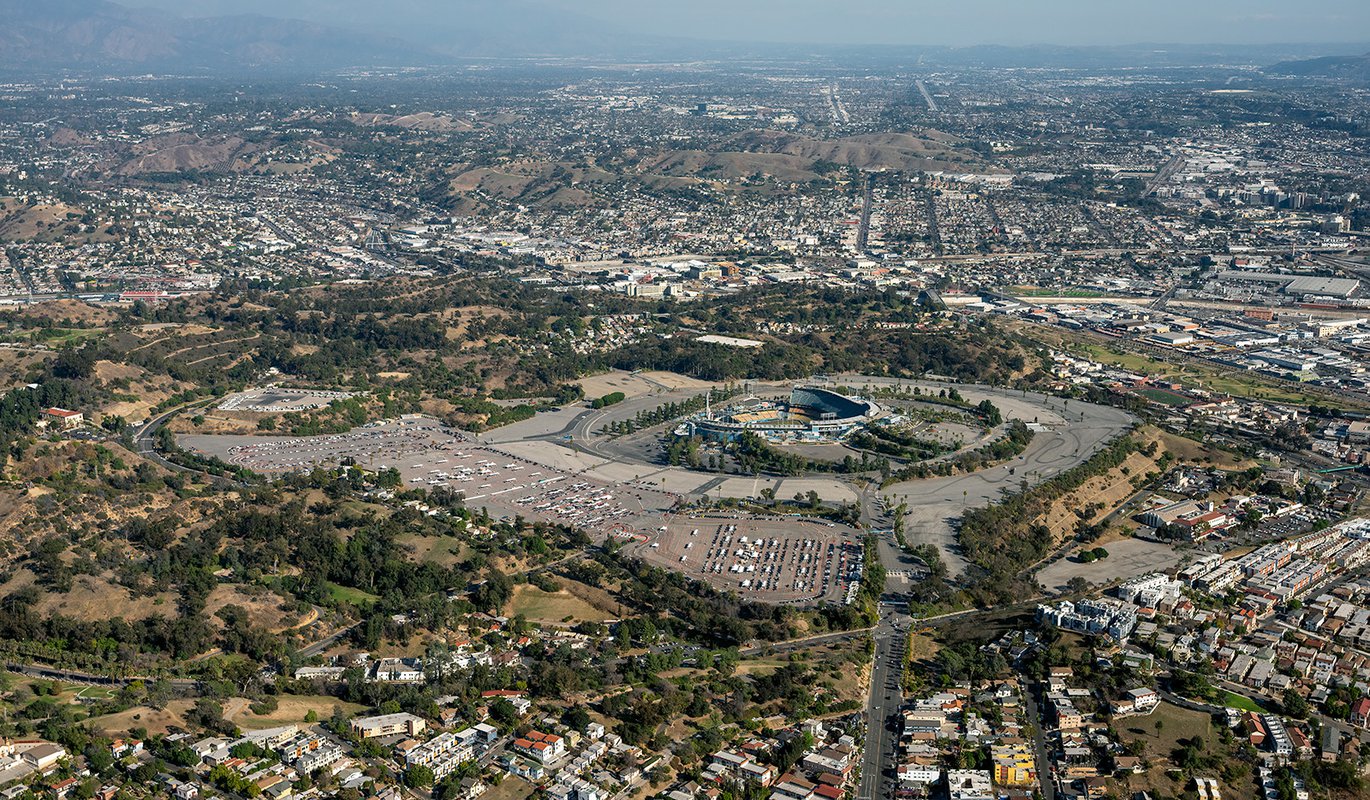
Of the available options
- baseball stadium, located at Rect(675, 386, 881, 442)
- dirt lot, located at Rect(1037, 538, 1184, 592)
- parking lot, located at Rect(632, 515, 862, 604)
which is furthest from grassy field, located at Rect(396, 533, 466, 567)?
dirt lot, located at Rect(1037, 538, 1184, 592)

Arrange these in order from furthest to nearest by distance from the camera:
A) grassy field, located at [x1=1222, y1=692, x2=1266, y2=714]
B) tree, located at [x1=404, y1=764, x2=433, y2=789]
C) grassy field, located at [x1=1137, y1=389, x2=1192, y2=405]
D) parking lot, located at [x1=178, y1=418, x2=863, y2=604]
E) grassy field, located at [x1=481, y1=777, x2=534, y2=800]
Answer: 1. grassy field, located at [x1=1137, y1=389, x2=1192, y2=405]
2. parking lot, located at [x1=178, y1=418, x2=863, y2=604]
3. grassy field, located at [x1=1222, y1=692, x2=1266, y2=714]
4. tree, located at [x1=404, y1=764, x2=433, y2=789]
5. grassy field, located at [x1=481, y1=777, x2=534, y2=800]

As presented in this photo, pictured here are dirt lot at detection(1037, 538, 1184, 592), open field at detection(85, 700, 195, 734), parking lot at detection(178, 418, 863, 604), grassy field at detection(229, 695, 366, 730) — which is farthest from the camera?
dirt lot at detection(1037, 538, 1184, 592)

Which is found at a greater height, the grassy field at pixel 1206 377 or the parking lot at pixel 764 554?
the parking lot at pixel 764 554

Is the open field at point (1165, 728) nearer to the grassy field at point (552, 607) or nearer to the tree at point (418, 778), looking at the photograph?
the grassy field at point (552, 607)

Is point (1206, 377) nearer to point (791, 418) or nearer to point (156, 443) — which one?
point (791, 418)

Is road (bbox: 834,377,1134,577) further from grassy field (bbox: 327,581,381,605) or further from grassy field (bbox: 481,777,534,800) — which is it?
grassy field (bbox: 481,777,534,800)

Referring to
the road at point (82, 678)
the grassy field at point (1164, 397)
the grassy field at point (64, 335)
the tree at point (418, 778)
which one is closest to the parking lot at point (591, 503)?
the tree at point (418, 778)

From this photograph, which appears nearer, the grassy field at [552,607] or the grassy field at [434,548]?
the grassy field at [552,607]

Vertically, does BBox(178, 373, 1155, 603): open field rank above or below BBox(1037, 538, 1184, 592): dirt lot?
above
